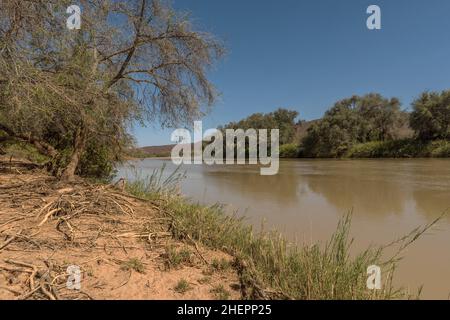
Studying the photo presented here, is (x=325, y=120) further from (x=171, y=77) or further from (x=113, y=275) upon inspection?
(x=113, y=275)

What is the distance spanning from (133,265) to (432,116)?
33149mm

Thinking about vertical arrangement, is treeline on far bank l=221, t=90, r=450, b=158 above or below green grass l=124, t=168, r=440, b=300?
above

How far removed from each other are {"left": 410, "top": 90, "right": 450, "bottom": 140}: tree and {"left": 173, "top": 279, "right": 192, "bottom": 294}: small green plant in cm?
3242

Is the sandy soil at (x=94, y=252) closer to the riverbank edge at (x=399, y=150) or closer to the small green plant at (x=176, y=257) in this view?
the small green plant at (x=176, y=257)

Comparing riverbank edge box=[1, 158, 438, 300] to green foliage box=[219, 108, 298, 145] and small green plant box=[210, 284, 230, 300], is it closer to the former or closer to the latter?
small green plant box=[210, 284, 230, 300]

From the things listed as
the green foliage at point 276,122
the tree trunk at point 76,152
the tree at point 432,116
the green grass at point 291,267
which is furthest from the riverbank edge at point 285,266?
the green foliage at point 276,122

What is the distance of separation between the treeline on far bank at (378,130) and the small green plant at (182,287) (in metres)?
30.3

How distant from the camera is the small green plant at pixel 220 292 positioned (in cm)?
215

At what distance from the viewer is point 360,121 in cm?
3578

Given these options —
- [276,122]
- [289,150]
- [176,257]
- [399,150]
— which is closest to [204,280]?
[176,257]

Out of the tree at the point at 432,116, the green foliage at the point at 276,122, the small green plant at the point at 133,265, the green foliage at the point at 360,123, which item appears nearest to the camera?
the small green plant at the point at 133,265

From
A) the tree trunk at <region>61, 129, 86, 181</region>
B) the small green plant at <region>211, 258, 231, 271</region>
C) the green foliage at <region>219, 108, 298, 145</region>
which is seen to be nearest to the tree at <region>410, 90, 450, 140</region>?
the green foliage at <region>219, 108, 298, 145</region>

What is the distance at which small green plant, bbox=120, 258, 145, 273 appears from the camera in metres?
2.49

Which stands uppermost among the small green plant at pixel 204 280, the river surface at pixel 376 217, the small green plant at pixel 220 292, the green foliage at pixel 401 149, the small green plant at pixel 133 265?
the green foliage at pixel 401 149
